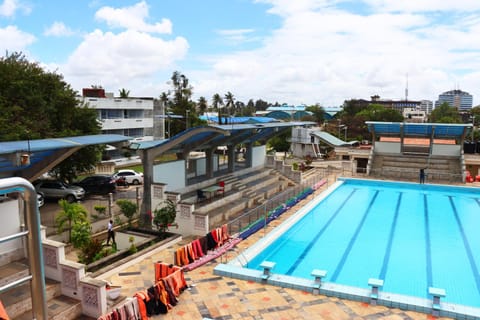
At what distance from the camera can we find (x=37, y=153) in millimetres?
9664

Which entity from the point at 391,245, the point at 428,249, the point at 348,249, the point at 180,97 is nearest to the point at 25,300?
the point at 348,249

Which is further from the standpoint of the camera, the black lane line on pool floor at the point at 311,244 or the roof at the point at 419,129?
the roof at the point at 419,129

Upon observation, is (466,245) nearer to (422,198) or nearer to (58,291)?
(422,198)

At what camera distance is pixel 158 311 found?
8.09 m

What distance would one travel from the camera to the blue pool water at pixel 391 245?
10961 mm

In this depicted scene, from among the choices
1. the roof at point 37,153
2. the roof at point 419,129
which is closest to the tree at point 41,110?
the roof at point 37,153

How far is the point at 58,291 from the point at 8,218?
71.2 inches

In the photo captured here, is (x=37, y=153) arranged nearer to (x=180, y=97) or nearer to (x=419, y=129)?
(x=419, y=129)

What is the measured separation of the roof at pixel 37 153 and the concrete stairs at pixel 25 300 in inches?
92.3

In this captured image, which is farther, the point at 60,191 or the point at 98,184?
the point at 98,184

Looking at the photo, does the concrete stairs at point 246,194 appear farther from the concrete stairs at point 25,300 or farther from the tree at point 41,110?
the tree at point 41,110

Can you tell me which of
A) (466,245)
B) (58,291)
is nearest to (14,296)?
(58,291)

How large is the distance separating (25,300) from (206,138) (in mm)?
11525

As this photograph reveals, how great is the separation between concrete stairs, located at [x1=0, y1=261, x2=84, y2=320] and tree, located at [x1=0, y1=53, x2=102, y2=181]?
1057cm
